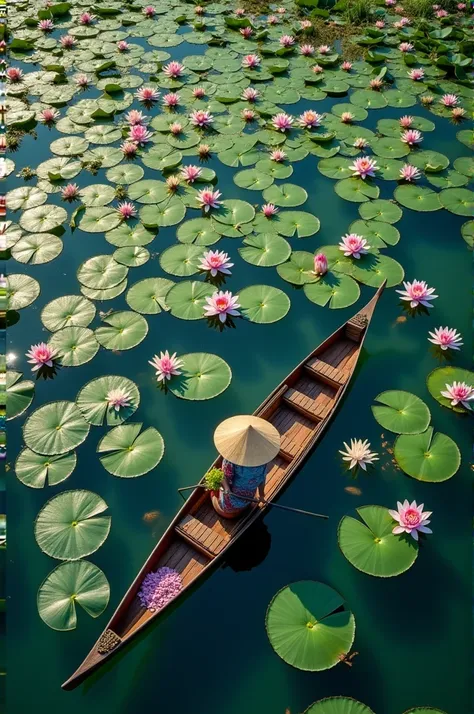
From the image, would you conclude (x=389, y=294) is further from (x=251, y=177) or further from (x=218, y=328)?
(x=251, y=177)

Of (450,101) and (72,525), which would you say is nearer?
(72,525)

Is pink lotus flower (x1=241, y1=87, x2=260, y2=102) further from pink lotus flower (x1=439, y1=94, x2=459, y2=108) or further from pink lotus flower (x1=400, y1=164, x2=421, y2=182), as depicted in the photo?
pink lotus flower (x1=439, y1=94, x2=459, y2=108)

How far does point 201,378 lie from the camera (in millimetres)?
6121

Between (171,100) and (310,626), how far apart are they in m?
9.44

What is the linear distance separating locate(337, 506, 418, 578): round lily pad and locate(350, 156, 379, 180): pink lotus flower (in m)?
5.81

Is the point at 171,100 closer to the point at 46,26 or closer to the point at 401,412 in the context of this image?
the point at 46,26

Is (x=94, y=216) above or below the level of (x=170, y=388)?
above

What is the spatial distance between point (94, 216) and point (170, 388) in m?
3.53

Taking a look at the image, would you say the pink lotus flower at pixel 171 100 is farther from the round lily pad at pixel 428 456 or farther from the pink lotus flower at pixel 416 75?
the round lily pad at pixel 428 456

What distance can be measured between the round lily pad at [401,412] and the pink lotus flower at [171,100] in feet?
24.2

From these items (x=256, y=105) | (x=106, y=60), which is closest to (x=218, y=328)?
(x=256, y=105)

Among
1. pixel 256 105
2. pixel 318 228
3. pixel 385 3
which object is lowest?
pixel 318 228

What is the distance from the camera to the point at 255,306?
22.5ft

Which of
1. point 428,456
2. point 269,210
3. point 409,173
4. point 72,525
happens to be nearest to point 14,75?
point 269,210
